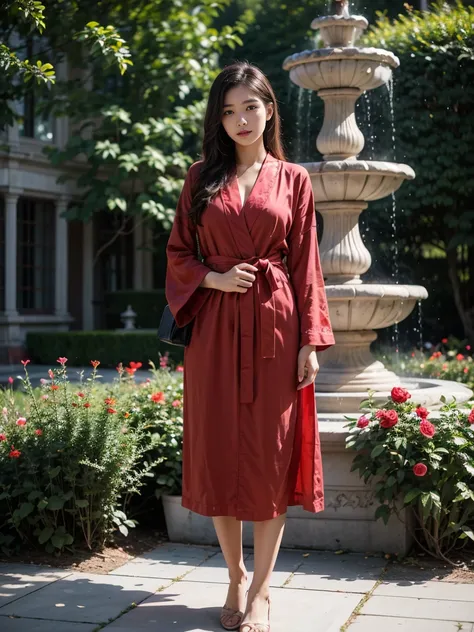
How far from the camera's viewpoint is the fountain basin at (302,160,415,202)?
5387 millimetres

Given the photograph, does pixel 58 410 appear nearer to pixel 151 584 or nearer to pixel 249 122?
pixel 151 584

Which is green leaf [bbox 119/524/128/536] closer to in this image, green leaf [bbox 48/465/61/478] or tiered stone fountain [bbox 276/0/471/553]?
green leaf [bbox 48/465/61/478]

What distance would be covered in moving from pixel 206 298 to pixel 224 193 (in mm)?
398

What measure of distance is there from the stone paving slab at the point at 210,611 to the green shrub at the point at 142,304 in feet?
40.8

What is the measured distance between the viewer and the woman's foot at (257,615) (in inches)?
123

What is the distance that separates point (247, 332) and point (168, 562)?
151 centimetres

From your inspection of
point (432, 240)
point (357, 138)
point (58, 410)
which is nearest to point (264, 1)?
point (432, 240)

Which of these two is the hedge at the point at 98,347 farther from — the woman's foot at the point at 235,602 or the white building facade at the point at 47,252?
the woman's foot at the point at 235,602

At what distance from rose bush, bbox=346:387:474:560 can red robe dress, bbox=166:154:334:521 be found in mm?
877

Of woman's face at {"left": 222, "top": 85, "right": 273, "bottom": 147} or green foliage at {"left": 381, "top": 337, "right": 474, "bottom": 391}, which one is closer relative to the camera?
woman's face at {"left": 222, "top": 85, "right": 273, "bottom": 147}

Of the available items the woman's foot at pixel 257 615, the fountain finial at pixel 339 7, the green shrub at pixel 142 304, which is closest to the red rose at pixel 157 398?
the woman's foot at pixel 257 615

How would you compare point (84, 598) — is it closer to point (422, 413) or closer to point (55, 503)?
point (55, 503)

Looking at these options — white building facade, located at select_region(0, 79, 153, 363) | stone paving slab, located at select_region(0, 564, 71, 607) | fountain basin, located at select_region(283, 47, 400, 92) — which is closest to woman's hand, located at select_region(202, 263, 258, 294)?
stone paving slab, located at select_region(0, 564, 71, 607)

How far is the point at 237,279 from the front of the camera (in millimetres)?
3213
